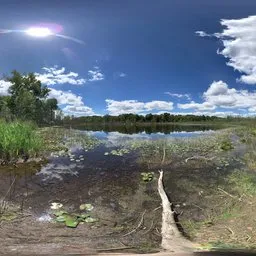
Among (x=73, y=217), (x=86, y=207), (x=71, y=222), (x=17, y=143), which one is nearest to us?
(x=71, y=222)

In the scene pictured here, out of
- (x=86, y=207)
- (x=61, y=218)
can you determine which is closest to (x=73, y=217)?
(x=61, y=218)

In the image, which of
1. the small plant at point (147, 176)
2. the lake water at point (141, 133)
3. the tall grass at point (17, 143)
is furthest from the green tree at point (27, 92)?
the small plant at point (147, 176)

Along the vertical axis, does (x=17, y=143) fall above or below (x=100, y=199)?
above

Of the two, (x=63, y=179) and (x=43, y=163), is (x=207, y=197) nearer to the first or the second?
(x=63, y=179)

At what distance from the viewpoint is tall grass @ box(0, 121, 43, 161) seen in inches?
428

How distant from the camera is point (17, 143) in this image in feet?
36.6

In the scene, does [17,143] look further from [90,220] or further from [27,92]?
[27,92]

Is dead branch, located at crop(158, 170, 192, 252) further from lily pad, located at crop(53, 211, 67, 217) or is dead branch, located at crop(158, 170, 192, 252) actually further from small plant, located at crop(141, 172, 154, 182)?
small plant, located at crop(141, 172, 154, 182)

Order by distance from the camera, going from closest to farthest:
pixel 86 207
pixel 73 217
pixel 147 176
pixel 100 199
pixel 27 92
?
pixel 73 217
pixel 86 207
pixel 100 199
pixel 147 176
pixel 27 92

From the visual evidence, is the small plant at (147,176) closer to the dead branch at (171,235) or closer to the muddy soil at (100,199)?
the muddy soil at (100,199)

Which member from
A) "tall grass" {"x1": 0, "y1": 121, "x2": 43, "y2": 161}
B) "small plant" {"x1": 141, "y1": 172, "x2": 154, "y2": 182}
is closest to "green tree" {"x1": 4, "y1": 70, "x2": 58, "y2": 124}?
"tall grass" {"x1": 0, "y1": 121, "x2": 43, "y2": 161}

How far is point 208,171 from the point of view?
10016 mm

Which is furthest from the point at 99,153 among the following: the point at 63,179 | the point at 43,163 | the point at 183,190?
the point at 183,190

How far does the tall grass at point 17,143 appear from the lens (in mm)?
10883
